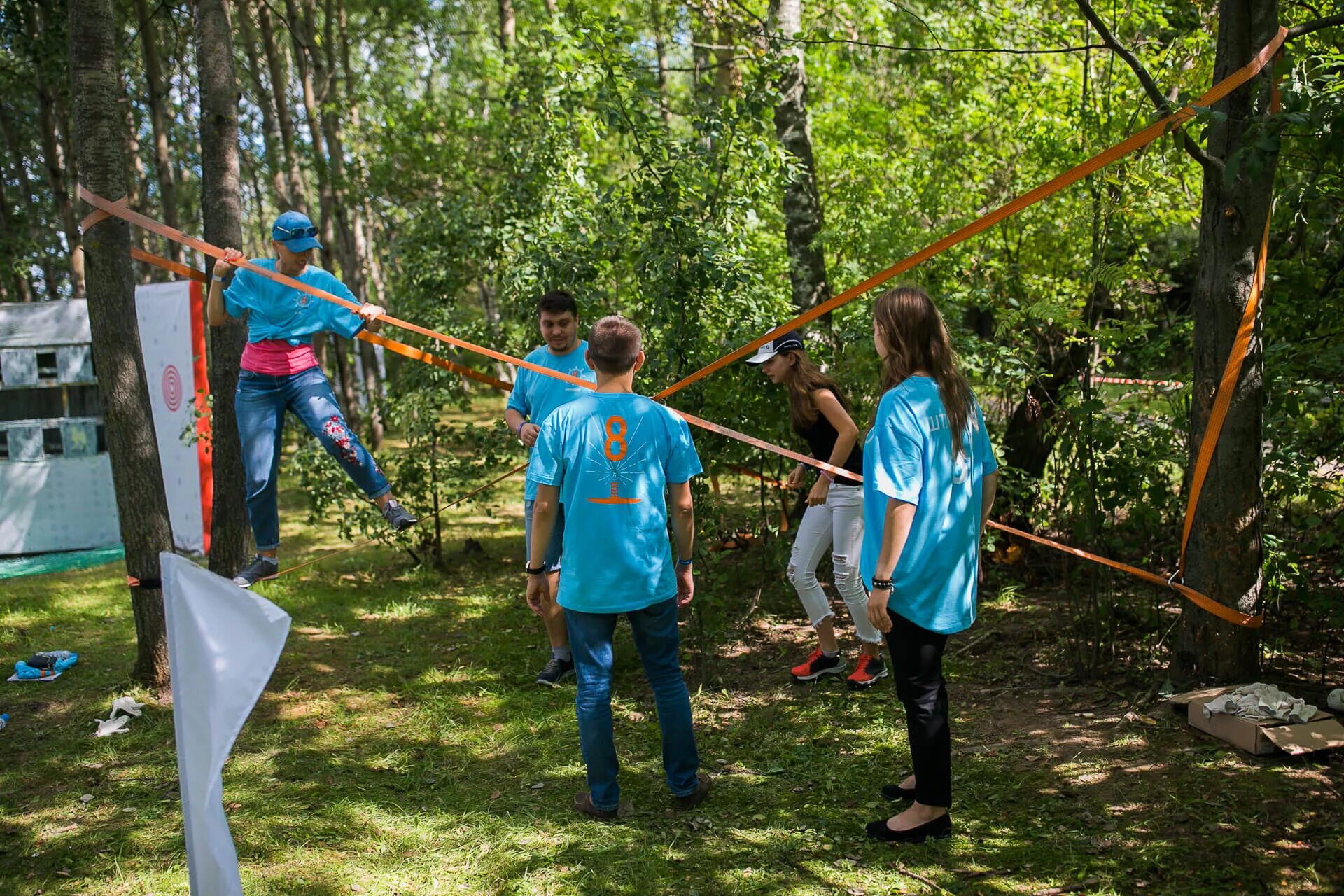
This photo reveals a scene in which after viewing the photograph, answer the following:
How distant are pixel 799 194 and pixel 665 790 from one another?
4609 millimetres

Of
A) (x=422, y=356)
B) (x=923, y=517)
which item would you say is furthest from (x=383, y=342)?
(x=923, y=517)

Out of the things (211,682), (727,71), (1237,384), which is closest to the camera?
(211,682)

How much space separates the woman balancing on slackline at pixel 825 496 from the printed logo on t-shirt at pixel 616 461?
1.46 m

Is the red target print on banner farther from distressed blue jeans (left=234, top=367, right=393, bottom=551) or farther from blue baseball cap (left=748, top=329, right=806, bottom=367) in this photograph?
blue baseball cap (left=748, top=329, right=806, bottom=367)

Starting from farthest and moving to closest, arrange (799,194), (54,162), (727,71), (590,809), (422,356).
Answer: (54,162)
(727,71)
(799,194)
(422,356)
(590,809)

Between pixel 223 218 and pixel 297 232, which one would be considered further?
pixel 223 218

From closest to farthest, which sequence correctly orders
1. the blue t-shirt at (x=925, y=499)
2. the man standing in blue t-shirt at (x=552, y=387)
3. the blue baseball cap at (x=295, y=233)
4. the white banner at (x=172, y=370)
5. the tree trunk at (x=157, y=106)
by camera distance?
the blue t-shirt at (x=925, y=499)
the blue baseball cap at (x=295, y=233)
the man standing in blue t-shirt at (x=552, y=387)
the white banner at (x=172, y=370)
the tree trunk at (x=157, y=106)

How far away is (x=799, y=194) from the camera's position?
24.4 ft

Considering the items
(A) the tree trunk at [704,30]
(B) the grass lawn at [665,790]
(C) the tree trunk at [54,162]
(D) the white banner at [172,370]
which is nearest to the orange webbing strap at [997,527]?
(B) the grass lawn at [665,790]

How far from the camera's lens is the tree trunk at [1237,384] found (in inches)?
165

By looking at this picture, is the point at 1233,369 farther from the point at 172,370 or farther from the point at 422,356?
the point at 172,370

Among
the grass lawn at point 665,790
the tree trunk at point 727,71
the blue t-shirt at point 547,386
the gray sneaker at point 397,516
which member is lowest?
the grass lawn at point 665,790

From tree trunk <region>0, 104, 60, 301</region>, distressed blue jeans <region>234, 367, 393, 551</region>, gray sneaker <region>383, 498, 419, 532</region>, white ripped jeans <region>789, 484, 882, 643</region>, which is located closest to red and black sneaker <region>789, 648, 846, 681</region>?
white ripped jeans <region>789, 484, 882, 643</region>

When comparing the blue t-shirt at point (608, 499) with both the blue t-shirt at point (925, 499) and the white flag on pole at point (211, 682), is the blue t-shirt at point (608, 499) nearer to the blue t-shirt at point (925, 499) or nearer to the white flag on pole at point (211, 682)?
the blue t-shirt at point (925, 499)
